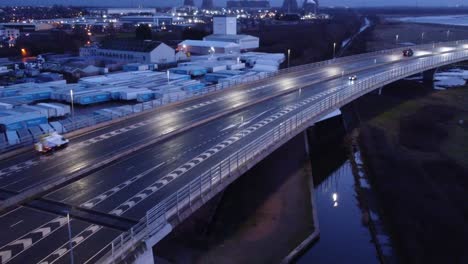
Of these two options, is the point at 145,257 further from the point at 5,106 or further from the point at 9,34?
the point at 9,34

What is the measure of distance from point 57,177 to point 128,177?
2.66 metres

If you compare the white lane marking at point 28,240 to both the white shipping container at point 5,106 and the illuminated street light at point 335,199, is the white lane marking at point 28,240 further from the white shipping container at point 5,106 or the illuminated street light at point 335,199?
the white shipping container at point 5,106

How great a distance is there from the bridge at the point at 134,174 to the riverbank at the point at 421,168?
5093 mm

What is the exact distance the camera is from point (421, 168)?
27094 mm

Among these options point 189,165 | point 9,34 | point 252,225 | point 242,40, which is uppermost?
point 9,34

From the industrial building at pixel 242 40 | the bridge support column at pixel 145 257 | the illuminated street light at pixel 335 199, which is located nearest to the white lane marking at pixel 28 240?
the bridge support column at pixel 145 257

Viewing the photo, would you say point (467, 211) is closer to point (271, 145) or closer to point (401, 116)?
point (271, 145)

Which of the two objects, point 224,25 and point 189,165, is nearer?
point 189,165

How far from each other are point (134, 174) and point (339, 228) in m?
10.2

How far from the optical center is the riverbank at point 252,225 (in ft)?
57.9

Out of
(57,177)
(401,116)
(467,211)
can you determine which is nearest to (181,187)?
(57,177)

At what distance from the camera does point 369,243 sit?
20.2 m

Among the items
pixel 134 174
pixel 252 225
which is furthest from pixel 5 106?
pixel 252 225

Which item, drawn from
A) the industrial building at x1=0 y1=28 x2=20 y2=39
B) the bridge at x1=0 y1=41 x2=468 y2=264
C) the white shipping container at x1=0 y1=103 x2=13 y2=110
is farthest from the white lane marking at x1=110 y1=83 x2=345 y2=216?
the industrial building at x1=0 y1=28 x2=20 y2=39
